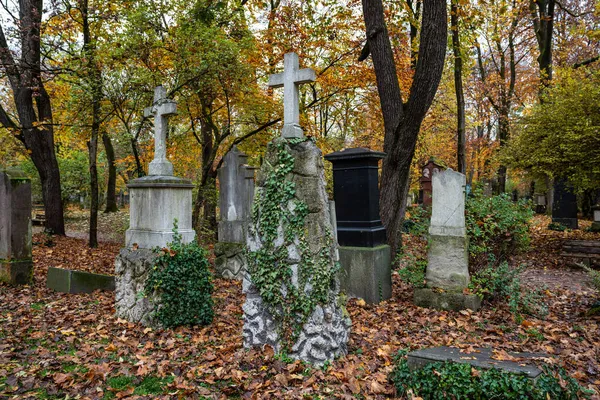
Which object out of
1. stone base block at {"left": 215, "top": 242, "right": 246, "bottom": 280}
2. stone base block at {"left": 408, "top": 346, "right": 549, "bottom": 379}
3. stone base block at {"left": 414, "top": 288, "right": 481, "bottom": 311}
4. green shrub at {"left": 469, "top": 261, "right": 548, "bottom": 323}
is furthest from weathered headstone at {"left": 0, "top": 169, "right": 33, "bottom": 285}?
green shrub at {"left": 469, "top": 261, "right": 548, "bottom": 323}

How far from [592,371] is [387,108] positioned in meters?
5.09

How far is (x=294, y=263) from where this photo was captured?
395 centimetres

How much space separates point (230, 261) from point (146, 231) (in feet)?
10.2

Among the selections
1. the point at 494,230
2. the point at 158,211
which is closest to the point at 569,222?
the point at 494,230

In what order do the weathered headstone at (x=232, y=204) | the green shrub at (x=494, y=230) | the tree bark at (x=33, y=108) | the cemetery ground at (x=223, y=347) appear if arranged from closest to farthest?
1. the cemetery ground at (x=223, y=347)
2. the green shrub at (x=494, y=230)
3. the weathered headstone at (x=232, y=204)
4. the tree bark at (x=33, y=108)

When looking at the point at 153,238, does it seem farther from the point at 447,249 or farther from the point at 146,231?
the point at 447,249

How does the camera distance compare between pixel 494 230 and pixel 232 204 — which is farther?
pixel 232 204

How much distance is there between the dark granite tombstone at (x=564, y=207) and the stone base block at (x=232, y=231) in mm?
13116

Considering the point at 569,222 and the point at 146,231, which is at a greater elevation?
the point at 146,231

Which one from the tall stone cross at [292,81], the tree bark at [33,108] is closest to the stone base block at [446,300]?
the tall stone cross at [292,81]

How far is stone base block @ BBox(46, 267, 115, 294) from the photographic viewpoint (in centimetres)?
662

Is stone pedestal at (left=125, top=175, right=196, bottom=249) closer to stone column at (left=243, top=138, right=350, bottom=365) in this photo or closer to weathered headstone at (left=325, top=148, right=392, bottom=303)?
stone column at (left=243, top=138, right=350, bottom=365)

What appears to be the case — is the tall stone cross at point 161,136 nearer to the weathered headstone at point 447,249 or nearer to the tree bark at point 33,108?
the weathered headstone at point 447,249

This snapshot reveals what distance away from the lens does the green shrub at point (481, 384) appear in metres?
2.88
